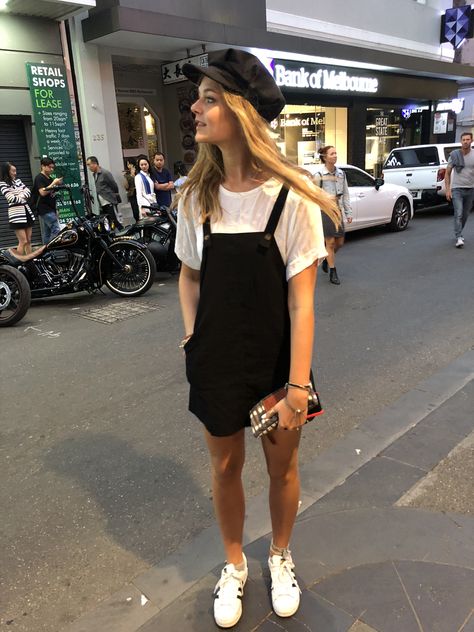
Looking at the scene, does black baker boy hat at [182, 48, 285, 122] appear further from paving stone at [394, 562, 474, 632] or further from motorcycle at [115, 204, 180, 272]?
motorcycle at [115, 204, 180, 272]

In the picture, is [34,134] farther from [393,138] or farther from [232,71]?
[393,138]

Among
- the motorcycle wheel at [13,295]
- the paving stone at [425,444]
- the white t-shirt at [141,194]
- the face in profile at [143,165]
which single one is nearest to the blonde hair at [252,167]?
the paving stone at [425,444]

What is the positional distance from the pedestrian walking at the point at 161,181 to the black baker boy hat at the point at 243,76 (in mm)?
8808

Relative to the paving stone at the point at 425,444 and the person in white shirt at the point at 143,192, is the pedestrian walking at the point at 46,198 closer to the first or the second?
the person in white shirt at the point at 143,192

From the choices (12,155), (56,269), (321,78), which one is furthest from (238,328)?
(321,78)

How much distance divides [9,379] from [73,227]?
294 cm

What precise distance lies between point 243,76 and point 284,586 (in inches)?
73.1

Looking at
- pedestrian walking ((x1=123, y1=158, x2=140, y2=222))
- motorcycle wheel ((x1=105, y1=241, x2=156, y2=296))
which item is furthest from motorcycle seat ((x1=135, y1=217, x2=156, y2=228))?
pedestrian walking ((x1=123, y1=158, x2=140, y2=222))

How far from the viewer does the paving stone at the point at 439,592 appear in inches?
80.3

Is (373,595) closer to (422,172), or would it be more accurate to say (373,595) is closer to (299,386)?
(299,386)

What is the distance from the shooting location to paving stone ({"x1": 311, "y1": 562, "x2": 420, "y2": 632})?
2043 millimetres

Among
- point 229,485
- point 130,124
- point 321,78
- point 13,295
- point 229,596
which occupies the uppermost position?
point 321,78

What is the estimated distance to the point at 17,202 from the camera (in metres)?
9.45

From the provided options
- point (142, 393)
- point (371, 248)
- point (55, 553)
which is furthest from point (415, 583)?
point (371, 248)
